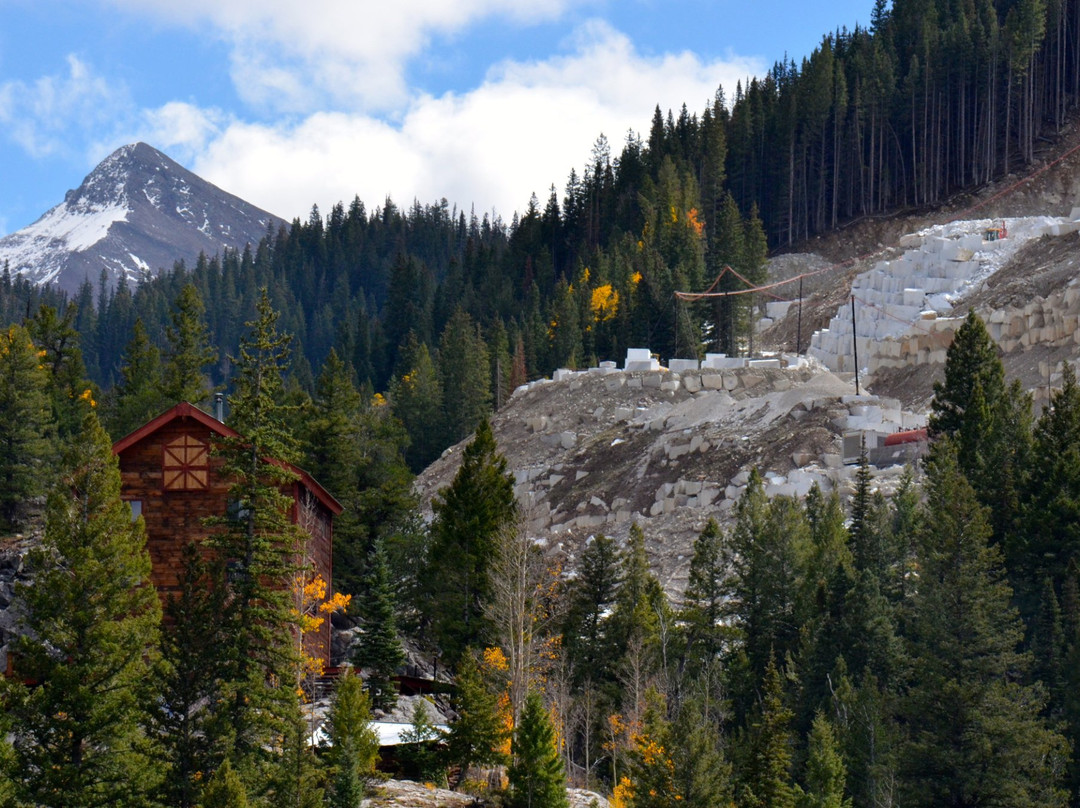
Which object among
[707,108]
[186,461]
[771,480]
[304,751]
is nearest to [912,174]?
[707,108]

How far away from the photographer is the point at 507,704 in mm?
42469

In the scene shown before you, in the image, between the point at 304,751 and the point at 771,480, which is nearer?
the point at 304,751

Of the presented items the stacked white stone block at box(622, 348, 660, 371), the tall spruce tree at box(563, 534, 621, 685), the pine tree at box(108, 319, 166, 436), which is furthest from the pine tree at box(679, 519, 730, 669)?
the stacked white stone block at box(622, 348, 660, 371)

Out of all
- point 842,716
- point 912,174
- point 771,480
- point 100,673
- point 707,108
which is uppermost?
point 707,108

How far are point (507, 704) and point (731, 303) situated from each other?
6395cm

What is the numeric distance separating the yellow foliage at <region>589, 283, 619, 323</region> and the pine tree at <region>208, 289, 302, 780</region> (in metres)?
79.1

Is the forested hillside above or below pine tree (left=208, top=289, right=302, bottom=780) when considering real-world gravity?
above

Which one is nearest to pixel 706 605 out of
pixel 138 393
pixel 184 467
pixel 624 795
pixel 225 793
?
pixel 624 795

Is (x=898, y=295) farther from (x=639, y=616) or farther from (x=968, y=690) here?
(x=968, y=690)

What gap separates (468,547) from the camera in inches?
1895

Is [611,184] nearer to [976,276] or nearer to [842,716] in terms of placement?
[976,276]

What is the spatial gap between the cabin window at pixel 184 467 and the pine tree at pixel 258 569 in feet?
30.0

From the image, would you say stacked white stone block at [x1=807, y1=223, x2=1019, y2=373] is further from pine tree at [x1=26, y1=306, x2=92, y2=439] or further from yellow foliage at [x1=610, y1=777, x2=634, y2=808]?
yellow foliage at [x1=610, y1=777, x2=634, y2=808]

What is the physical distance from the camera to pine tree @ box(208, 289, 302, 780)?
3397 cm
